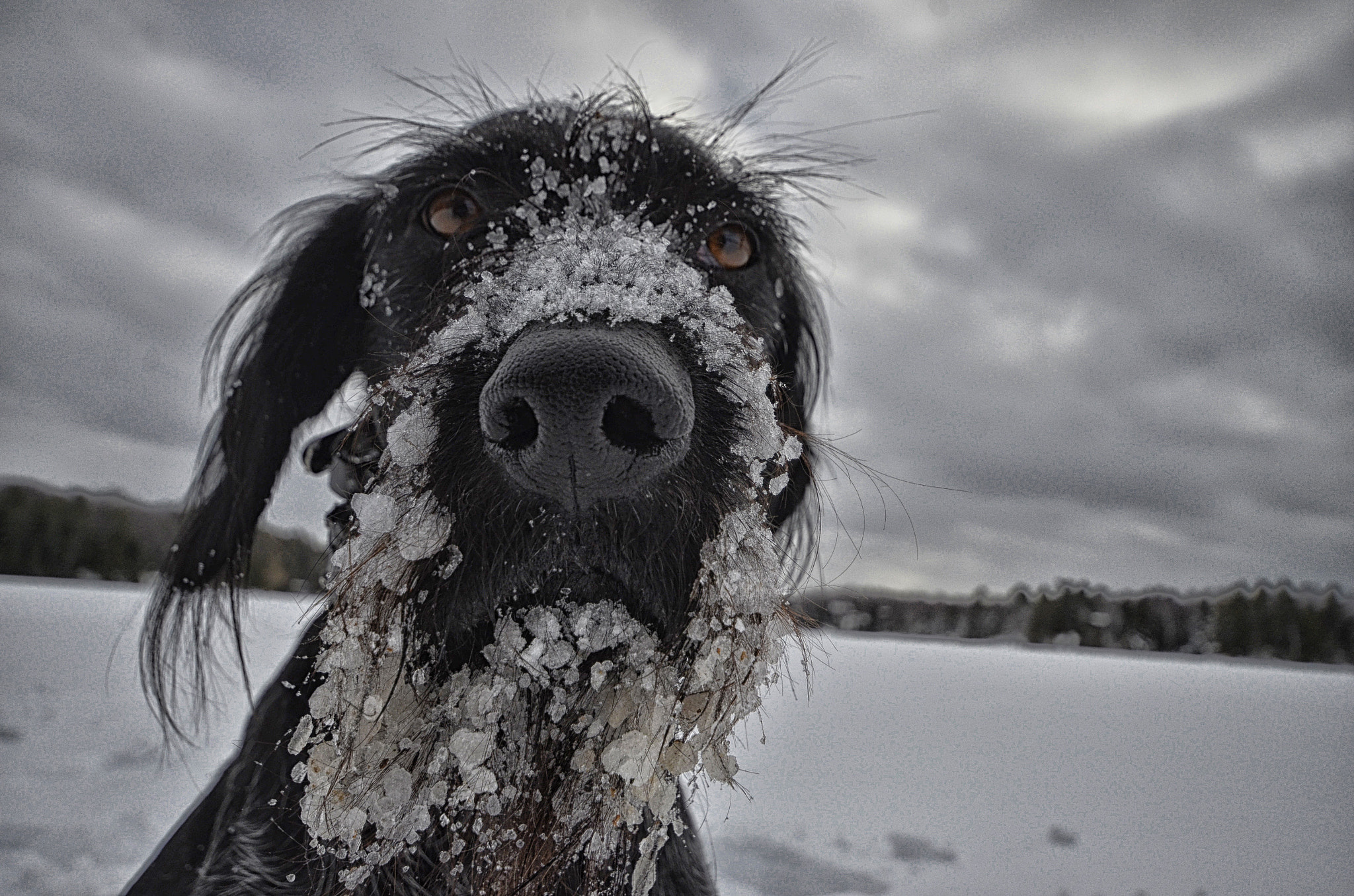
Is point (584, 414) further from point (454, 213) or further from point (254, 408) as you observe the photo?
point (254, 408)

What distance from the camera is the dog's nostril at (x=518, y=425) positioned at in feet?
3.49

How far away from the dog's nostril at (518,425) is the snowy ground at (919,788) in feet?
2.69

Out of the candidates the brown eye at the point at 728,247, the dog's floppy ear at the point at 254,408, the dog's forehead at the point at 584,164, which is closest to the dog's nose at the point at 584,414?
the dog's forehead at the point at 584,164

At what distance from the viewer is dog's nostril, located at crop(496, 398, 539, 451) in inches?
41.9

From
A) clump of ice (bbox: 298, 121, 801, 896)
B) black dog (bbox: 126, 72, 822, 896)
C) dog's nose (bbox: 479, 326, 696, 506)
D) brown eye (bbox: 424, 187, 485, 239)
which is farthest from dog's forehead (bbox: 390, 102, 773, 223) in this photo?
dog's nose (bbox: 479, 326, 696, 506)

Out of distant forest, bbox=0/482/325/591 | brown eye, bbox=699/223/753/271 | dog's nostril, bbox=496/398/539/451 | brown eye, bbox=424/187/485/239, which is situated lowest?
distant forest, bbox=0/482/325/591

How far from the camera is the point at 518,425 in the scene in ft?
3.53

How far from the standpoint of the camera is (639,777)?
1224mm

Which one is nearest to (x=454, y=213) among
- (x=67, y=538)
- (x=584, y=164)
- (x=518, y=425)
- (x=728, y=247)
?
(x=584, y=164)

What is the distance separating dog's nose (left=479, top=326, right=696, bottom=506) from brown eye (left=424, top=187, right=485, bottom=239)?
0.90 meters

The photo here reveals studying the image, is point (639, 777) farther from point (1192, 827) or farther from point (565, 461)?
point (1192, 827)

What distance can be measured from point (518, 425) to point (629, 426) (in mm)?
157

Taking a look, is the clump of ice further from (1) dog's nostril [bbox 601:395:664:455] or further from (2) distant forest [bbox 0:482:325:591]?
(2) distant forest [bbox 0:482:325:591]

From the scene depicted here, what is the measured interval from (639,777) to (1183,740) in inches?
316
